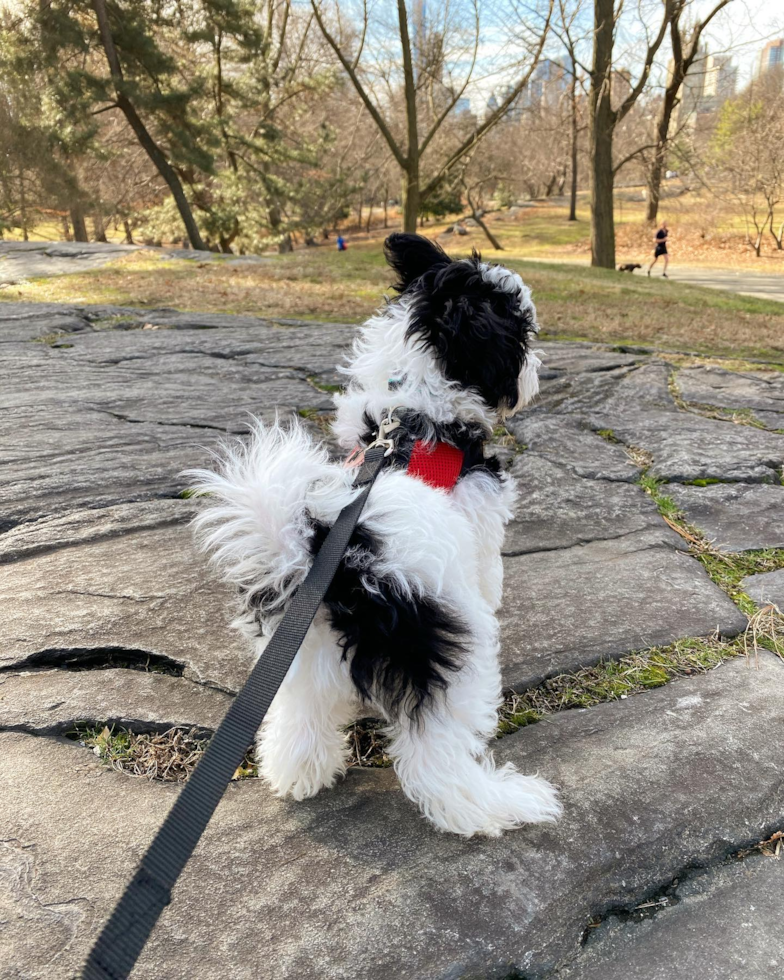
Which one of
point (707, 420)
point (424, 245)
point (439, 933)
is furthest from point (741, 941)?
point (707, 420)

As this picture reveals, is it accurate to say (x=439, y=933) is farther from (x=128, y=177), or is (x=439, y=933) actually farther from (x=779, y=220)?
(x=779, y=220)

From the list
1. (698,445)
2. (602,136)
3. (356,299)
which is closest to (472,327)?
(698,445)

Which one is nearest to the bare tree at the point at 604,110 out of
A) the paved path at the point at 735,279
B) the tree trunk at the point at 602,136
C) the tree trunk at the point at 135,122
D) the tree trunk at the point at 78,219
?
the tree trunk at the point at 602,136

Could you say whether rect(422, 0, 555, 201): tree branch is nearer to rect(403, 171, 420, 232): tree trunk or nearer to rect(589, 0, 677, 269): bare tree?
rect(403, 171, 420, 232): tree trunk

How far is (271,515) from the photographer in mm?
1493

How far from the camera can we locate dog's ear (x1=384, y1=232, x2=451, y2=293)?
231 cm

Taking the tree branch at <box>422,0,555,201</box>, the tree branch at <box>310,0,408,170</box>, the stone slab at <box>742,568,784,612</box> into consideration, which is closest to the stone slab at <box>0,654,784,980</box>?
the stone slab at <box>742,568,784,612</box>

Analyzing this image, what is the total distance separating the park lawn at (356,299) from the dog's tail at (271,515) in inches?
261

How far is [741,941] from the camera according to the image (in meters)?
1.32

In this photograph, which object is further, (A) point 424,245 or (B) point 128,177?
(B) point 128,177

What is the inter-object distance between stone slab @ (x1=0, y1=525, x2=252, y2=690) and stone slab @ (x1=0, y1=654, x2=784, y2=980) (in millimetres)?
449

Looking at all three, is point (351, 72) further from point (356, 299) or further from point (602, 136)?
point (356, 299)

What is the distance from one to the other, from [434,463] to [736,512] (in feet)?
6.95

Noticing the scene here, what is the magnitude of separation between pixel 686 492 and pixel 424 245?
7.16 feet
